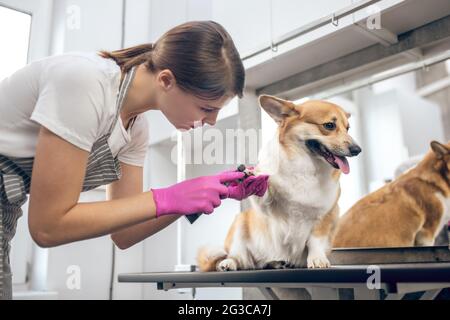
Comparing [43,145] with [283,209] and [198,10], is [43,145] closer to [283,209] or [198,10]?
[283,209]

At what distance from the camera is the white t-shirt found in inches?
26.5

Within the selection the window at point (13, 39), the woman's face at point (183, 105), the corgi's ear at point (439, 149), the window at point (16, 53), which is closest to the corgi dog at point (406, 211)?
the corgi's ear at point (439, 149)

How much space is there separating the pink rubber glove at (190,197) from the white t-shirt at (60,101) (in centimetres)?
16

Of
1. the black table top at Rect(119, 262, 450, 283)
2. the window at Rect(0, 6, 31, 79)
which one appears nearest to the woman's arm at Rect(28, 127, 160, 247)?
the black table top at Rect(119, 262, 450, 283)

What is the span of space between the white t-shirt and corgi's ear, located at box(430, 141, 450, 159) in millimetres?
836

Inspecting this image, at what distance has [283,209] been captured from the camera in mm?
1106

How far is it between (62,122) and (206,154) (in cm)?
86

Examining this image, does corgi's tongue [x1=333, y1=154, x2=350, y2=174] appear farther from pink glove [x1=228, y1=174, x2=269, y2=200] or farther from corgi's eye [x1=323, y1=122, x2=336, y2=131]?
pink glove [x1=228, y1=174, x2=269, y2=200]

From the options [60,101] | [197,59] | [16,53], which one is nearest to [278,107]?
[197,59]

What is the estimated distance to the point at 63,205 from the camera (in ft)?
2.22

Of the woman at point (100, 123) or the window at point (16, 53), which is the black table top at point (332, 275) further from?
the window at point (16, 53)

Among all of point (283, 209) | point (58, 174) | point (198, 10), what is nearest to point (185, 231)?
point (283, 209)
